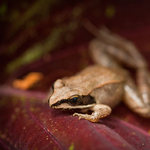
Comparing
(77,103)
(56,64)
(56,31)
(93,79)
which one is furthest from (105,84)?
(56,31)

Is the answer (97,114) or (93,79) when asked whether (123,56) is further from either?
(97,114)

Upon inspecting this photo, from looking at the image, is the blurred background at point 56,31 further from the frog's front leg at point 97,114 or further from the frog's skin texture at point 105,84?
the frog's front leg at point 97,114

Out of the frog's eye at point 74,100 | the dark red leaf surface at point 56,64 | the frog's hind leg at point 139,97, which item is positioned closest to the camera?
the dark red leaf surface at point 56,64

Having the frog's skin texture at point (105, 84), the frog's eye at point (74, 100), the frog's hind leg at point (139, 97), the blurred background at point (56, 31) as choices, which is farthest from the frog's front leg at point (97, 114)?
the blurred background at point (56, 31)

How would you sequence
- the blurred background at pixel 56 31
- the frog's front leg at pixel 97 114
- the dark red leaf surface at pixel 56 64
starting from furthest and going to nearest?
1. the blurred background at pixel 56 31
2. the frog's front leg at pixel 97 114
3. the dark red leaf surface at pixel 56 64

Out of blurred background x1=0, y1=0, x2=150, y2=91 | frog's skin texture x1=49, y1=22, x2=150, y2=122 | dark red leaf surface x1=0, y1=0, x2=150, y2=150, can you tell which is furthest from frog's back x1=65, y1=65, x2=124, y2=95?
blurred background x1=0, y1=0, x2=150, y2=91

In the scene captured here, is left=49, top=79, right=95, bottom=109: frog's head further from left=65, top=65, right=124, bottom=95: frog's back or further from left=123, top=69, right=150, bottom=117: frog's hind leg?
left=123, top=69, right=150, bottom=117: frog's hind leg
